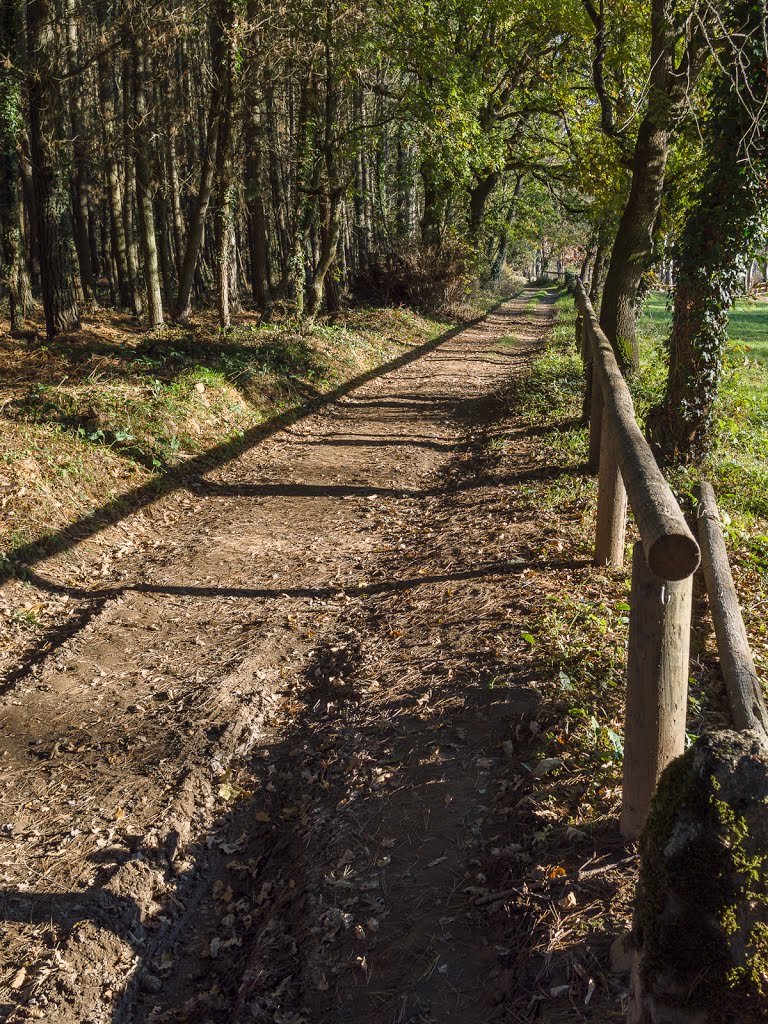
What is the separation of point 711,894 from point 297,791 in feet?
9.54

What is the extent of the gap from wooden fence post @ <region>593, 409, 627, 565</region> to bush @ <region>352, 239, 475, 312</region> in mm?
19572

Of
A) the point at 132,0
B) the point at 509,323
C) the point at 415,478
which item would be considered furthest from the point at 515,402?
the point at 509,323

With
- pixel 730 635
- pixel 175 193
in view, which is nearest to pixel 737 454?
pixel 730 635

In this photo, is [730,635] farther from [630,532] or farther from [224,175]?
[224,175]

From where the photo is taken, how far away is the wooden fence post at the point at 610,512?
19.4 feet

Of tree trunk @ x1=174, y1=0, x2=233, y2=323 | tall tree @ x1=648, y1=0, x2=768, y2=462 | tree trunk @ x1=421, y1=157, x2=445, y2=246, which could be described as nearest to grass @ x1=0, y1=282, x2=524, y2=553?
tree trunk @ x1=174, y1=0, x2=233, y2=323

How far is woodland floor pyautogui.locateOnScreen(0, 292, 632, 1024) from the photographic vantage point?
10.3 feet

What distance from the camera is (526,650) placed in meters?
4.99

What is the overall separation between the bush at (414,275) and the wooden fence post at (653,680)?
74.0 feet

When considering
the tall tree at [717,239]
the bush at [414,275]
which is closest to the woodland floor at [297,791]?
the tall tree at [717,239]

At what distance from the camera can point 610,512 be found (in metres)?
5.98

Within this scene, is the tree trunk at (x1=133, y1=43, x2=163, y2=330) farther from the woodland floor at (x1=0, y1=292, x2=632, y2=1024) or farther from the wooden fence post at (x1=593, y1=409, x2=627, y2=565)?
the wooden fence post at (x1=593, y1=409, x2=627, y2=565)

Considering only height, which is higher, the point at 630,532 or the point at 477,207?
the point at 477,207

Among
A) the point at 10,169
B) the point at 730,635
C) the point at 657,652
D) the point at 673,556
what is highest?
the point at 10,169
